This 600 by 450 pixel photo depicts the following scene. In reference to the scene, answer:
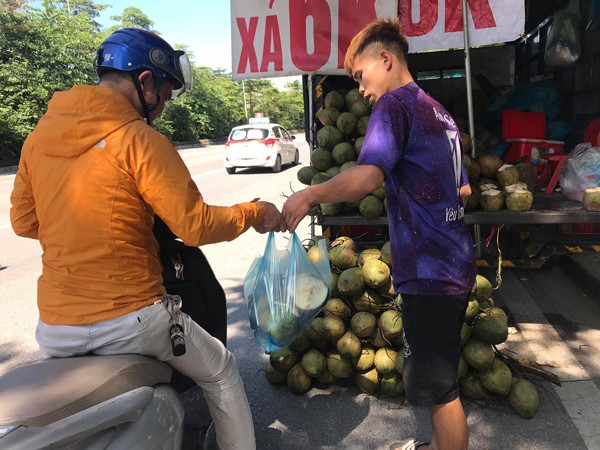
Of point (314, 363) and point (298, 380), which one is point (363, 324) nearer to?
point (314, 363)

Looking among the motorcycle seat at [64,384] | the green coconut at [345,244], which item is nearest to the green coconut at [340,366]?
the green coconut at [345,244]

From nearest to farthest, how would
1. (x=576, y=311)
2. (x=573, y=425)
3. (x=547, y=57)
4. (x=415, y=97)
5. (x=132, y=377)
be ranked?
(x=132, y=377), (x=415, y=97), (x=573, y=425), (x=576, y=311), (x=547, y=57)

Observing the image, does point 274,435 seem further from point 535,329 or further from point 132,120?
point 535,329

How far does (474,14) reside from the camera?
343 centimetres

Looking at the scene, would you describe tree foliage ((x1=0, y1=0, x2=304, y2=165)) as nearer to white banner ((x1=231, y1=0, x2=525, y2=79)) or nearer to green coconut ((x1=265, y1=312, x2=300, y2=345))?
white banner ((x1=231, y1=0, x2=525, y2=79))

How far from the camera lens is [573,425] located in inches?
Answer: 101

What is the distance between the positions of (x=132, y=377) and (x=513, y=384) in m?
2.19

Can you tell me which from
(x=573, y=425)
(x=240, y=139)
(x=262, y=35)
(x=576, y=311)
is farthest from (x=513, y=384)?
(x=240, y=139)

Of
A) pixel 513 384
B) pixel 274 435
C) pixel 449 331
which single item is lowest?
pixel 274 435

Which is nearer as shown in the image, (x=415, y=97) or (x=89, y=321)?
(x=89, y=321)

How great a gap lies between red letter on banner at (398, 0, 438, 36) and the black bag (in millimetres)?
2536

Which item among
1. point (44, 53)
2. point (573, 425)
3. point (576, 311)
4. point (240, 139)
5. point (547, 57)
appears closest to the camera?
point (573, 425)

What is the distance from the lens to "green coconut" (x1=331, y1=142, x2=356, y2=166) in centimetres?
343

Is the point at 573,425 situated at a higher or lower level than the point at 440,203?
lower
